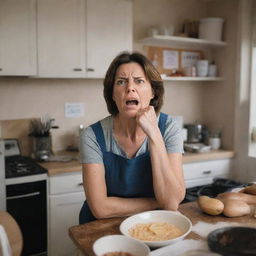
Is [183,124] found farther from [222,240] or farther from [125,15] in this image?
[222,240]

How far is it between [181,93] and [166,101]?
21cm

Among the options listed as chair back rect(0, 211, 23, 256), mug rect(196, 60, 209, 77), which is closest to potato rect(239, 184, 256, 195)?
chair back rect(0, 211, 23, 256)

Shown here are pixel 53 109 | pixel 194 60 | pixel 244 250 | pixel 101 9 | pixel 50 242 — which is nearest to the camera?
pixel 244 250

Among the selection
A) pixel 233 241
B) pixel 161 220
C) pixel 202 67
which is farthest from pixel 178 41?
pixel 233 241

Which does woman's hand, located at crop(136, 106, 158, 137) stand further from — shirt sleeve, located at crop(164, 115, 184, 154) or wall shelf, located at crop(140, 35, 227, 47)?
wall shelf, located at crop(140, 35, 227, 47)

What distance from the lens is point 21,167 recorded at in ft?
8.44

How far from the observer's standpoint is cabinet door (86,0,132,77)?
282 centimetres

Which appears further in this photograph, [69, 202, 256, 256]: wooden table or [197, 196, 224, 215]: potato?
[197, 196, 224, 215]: potato

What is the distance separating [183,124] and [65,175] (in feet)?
5.30

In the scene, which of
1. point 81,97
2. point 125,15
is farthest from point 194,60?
point 81,97

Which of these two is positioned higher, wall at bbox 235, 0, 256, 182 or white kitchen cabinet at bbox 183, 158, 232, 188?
wall at bbox 235, 0, 256, 182

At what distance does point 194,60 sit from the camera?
12.1 feet

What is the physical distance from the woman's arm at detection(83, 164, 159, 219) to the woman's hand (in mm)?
255

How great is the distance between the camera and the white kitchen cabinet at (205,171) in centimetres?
310
